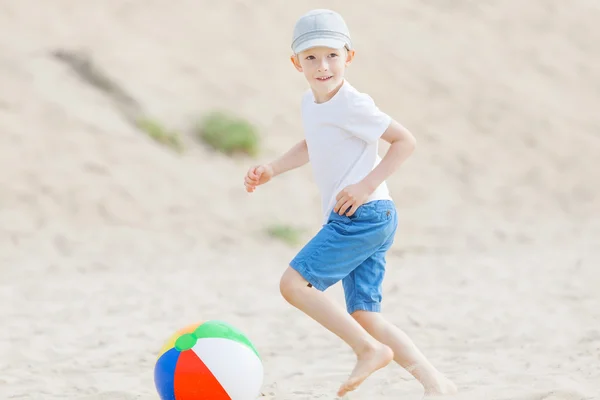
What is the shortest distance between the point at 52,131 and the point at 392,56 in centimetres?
577

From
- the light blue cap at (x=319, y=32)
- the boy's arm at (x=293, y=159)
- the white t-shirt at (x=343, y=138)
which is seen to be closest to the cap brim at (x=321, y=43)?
the light blue cap at (x=319, y=32)

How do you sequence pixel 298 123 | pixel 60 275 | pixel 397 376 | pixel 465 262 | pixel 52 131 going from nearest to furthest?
1. pixel 397 376
2. pixel 60 275
3. pixel 465 262
4. pixel 52 131
5. pixel 298 123

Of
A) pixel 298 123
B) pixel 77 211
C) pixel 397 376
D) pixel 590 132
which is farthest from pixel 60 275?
pixel 590 132

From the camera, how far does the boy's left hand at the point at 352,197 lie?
367cm

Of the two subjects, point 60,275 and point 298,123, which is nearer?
point 60,275

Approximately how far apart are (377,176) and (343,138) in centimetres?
21

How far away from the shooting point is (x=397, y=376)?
4.76 metres

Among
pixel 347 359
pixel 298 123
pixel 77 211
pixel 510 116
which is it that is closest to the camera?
pixel 347 359

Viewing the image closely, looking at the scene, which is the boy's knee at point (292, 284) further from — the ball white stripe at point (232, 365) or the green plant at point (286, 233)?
the green plant at point (286, 233)

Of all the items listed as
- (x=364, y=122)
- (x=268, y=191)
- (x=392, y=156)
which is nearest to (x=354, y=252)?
(x=392, y=156)

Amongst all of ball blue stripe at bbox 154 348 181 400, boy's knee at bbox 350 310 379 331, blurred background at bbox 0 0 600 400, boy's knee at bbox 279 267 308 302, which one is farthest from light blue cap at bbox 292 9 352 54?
blurred background at bbox 0 0 600 400

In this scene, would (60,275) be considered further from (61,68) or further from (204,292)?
(61,68)

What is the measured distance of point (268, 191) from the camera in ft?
35.0

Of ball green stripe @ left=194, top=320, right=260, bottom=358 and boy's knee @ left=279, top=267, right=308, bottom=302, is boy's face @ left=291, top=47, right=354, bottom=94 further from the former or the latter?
ball green stripe @ left=194, top=320, right=260, bottom=358
